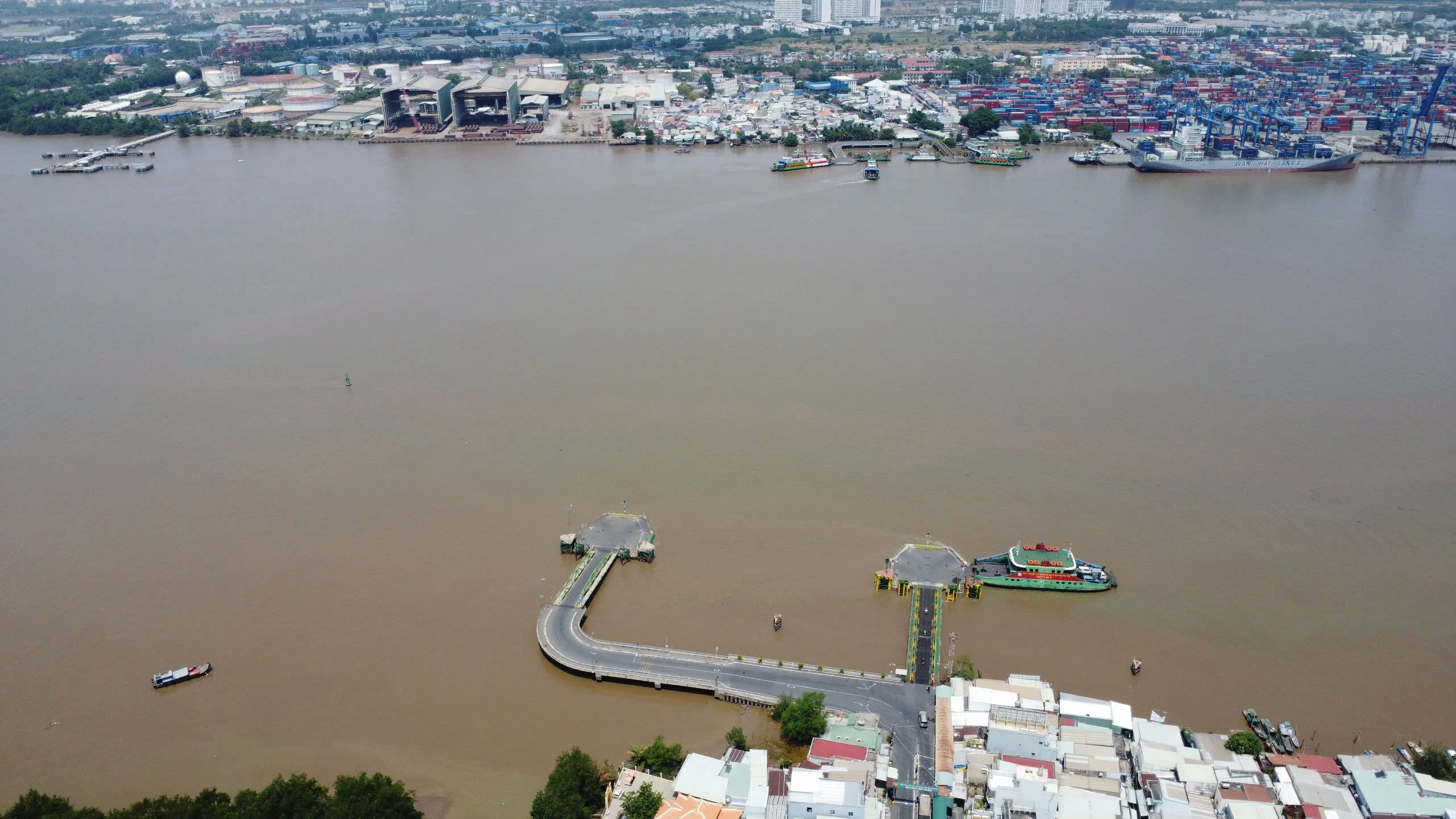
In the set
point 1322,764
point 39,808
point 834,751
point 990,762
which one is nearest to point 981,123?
point 1322,764

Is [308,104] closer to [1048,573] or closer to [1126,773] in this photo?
[1048,573]

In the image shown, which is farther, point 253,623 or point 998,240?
point 998,240

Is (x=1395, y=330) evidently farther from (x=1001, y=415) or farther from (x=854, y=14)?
(x=854, y=14)

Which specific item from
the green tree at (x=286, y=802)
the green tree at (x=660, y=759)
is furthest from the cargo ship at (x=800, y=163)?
the green tree at (x=286, y=802)

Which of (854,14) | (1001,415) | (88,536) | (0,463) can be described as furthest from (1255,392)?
(854,14)

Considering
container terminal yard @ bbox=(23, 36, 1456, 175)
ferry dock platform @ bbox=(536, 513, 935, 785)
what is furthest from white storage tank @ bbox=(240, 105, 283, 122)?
ferry dock platform @ bbox=(536, 513, 935, 785)

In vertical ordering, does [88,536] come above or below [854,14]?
below
